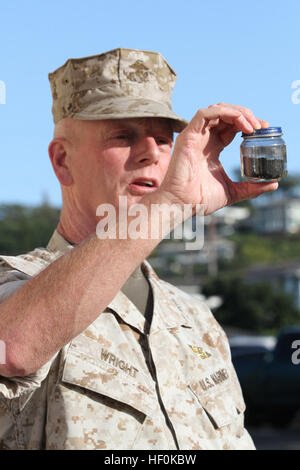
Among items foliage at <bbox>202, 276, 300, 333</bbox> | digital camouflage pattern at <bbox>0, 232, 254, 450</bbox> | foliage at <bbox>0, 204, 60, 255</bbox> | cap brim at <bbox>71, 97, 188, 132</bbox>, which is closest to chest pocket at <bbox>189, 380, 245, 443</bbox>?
digital camouflage pattern at <bbox>0, 232, 254, 450</bbox>

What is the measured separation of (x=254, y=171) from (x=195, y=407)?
0.71m

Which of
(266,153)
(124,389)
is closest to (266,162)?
(266,153)

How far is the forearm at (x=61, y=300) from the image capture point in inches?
64.6

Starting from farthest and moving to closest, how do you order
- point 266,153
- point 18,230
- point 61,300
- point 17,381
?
point 18,230 → point 266,153 → point 17,381 → point 61,300

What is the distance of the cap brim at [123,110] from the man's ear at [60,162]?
0.11 metres

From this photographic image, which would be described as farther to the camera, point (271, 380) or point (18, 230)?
point (18, 230)

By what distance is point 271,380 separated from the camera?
1327cm

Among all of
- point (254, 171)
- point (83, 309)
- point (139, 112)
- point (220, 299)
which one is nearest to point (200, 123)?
point (254, 171)

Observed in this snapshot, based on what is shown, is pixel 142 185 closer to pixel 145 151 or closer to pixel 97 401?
pixel 145 151

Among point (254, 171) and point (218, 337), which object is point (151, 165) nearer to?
point (254, 171)

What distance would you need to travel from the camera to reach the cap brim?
220 centimetres

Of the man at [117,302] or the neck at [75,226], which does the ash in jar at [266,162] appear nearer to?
the man at [117,302]

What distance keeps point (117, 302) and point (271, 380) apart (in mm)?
11571
